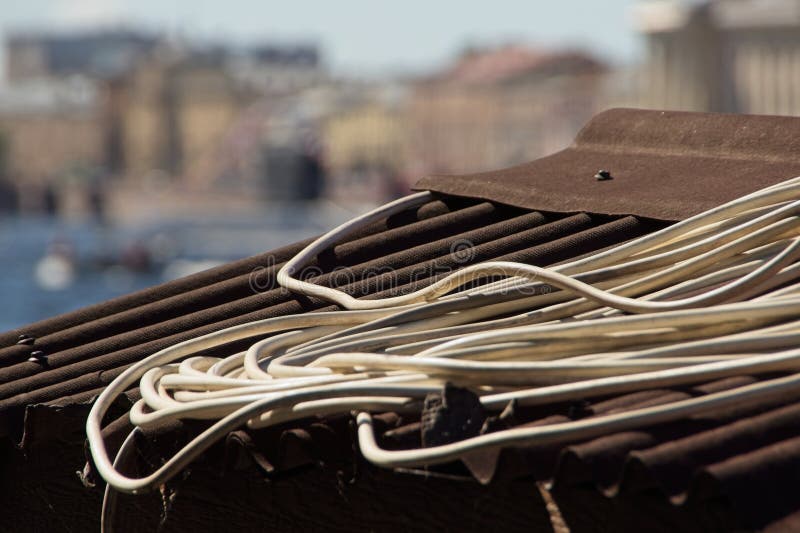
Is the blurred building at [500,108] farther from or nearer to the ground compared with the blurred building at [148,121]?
farther from the ground

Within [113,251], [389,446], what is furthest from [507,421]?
[113,251]

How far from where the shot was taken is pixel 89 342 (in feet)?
6.10

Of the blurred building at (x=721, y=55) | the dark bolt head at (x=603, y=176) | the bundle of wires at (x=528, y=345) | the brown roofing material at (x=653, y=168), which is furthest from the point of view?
the blurred building at (x=721, y=55)

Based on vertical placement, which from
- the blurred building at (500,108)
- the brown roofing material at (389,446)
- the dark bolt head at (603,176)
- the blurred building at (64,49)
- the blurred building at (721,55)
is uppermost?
the dark bolt head at (603,176)

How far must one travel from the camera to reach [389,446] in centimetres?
135

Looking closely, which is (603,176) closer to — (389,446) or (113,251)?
(389,446)

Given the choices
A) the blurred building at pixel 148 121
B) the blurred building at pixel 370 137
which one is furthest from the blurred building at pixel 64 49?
the blurred building at pixel 370 137

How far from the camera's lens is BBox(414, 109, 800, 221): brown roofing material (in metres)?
1.81

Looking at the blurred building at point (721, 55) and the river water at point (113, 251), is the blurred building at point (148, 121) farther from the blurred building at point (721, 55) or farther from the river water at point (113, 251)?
the blurred building at point (721, 55)

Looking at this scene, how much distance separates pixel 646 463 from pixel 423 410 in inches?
7.3

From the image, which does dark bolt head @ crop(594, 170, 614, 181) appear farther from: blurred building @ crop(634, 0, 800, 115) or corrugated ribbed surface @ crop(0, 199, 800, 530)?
blurred building @ crop(634, 0, 800, 115)

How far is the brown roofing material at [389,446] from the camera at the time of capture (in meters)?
1.22

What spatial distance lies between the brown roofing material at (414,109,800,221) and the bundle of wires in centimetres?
16

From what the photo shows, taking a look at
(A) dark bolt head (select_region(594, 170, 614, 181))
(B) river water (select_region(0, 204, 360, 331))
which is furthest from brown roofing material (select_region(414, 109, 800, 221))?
(B) river water (select_region(0, 204, 360, 331))
